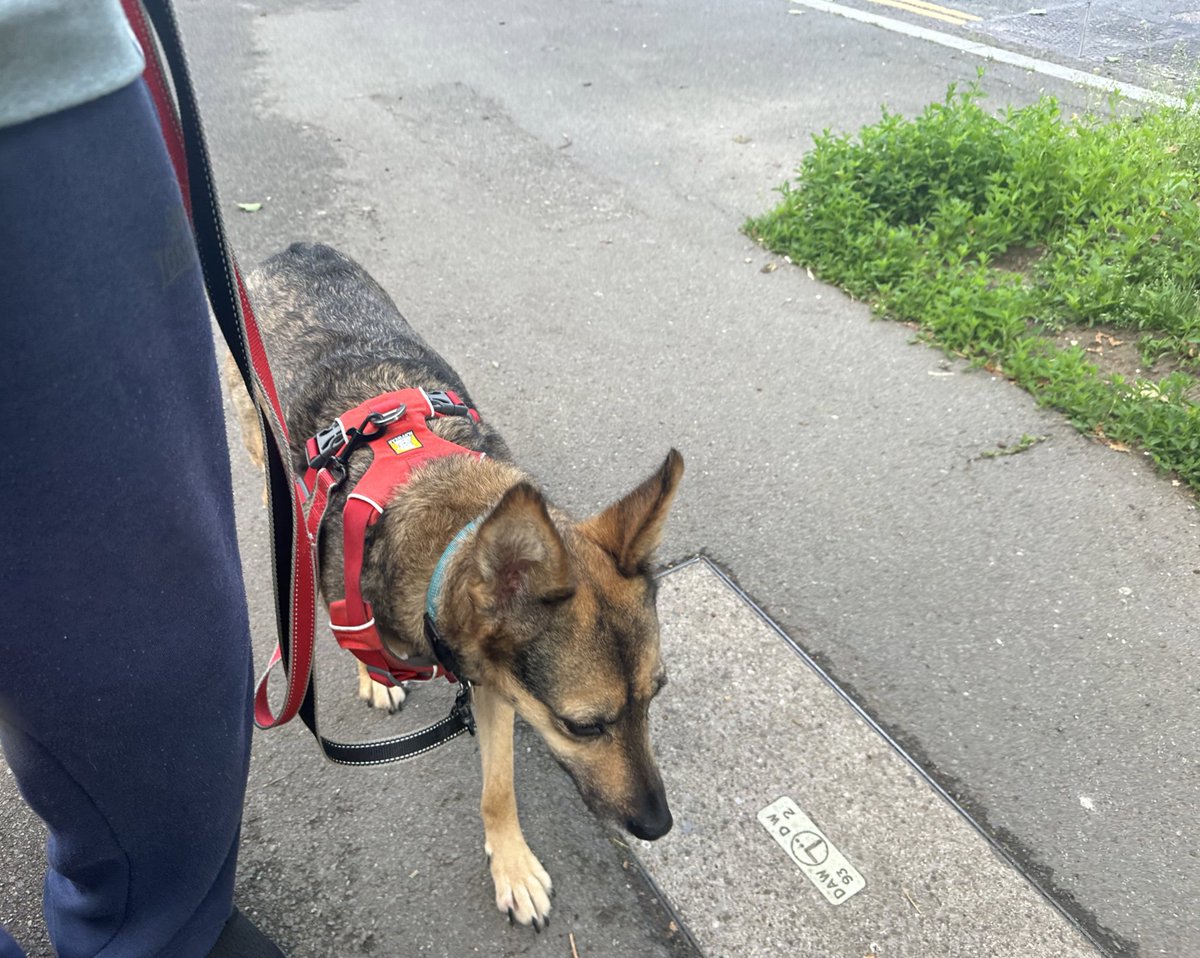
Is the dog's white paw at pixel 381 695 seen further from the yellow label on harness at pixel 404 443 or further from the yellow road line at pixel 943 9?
the yellow road line at pixel 943 9

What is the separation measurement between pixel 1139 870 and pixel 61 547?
2.85m

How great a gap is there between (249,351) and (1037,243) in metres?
4.88

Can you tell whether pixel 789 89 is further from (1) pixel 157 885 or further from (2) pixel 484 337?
(1) pixel 157 885

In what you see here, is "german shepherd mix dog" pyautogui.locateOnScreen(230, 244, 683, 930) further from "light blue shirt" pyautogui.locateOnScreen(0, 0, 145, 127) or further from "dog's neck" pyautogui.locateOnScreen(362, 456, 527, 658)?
"light blue shirt" pyautogui.locateOnScreen(0, 0, 145, 127)

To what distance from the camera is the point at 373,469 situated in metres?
2.52

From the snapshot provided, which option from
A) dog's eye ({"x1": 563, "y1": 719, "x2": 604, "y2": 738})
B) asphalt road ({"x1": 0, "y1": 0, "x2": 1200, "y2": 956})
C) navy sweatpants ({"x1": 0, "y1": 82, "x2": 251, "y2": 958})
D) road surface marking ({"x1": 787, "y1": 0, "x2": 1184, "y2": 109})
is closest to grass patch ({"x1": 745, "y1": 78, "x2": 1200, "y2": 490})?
asphalt road ({"x1": 0, "y1": 0, "x2": 1200, "y2": 956})

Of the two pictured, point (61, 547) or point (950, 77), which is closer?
point (61, 547)

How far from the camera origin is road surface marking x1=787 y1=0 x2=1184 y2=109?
7137 millimetres

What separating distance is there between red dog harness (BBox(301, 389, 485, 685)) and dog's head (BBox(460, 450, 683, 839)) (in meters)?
0.28

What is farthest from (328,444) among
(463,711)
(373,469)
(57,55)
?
(57,55)

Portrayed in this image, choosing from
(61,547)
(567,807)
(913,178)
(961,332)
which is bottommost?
(567,807)

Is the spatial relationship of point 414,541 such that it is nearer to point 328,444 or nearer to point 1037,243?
point 328,444

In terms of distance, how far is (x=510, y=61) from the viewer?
895 cm

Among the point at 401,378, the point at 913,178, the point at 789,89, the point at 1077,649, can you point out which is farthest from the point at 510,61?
the point at 1077,649
